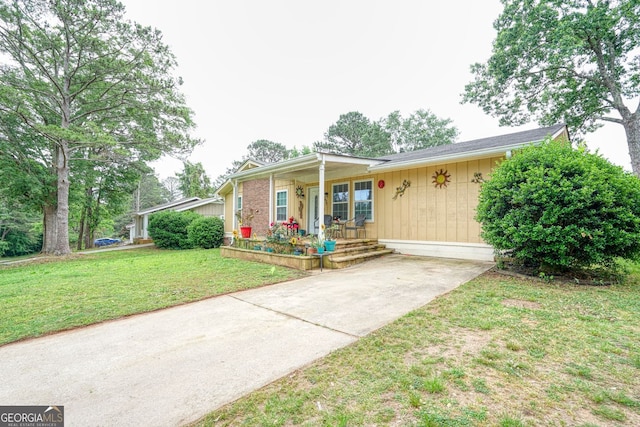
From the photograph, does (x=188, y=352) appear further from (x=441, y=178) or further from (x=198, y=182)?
(x=198, y=182)

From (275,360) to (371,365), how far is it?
84cm

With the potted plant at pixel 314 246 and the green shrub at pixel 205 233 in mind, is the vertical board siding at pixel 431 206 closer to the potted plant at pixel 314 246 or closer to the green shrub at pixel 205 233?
the potted plant at pixel 314 246

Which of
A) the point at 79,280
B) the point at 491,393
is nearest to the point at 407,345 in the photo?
the point at 491,393

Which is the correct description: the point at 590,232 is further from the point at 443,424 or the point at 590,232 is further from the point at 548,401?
the point at 443,424

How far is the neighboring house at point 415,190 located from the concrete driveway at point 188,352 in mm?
3142

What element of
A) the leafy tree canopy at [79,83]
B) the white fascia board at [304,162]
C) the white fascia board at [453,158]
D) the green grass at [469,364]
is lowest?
the green grass at [469,364]

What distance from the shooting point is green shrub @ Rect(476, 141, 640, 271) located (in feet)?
14.4

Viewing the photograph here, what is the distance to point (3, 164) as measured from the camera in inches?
475

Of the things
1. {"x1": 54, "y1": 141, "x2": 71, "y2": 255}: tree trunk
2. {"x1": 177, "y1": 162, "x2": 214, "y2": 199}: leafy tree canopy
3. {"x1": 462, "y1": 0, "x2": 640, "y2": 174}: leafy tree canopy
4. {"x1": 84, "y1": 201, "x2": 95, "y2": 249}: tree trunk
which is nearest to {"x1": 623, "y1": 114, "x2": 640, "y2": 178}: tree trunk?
{"x1": 462, "y1": 0, "x2": 640, "y2": 174}: leafy tree canopy

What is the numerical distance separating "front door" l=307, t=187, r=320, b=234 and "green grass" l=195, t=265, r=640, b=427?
7.67m

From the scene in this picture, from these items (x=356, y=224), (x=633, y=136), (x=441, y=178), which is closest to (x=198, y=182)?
(x=356, y=224)

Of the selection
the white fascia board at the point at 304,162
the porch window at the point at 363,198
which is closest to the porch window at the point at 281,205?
the white fascia board at the point at 304,162

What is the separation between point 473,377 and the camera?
2045mm

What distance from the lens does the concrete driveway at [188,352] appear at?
1.95m
